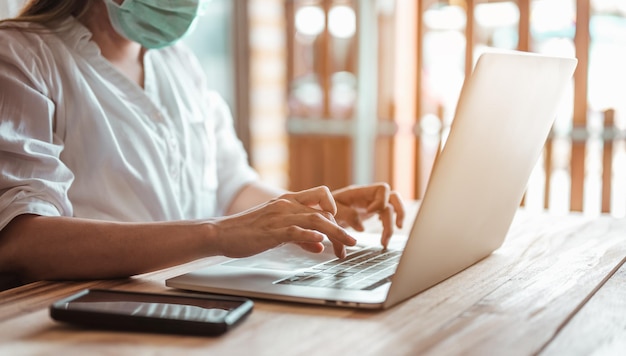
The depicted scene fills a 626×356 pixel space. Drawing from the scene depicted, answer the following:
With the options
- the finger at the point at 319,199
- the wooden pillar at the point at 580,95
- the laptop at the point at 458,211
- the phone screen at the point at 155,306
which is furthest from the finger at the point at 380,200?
the wooden pillar at the point at 580,95

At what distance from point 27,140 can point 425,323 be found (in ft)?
2.29

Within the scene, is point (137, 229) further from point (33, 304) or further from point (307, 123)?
point (307, 123)

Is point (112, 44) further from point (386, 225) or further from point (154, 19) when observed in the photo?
→ point (386, 225)

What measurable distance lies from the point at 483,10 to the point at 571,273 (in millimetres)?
2916

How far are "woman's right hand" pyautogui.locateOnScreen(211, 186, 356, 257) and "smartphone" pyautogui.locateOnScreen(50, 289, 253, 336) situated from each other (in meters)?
0.15

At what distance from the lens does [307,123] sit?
4.22 m

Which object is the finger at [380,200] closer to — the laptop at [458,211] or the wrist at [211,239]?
the laptop at [458,211]

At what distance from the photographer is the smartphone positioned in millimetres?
724

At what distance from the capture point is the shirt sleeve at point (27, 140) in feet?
3.54

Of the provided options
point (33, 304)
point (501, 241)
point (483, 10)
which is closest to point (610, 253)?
point (501, 241)

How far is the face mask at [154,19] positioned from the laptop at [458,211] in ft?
1.80

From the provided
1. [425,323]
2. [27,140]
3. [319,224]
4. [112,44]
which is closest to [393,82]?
[112,44]

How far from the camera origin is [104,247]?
101cm

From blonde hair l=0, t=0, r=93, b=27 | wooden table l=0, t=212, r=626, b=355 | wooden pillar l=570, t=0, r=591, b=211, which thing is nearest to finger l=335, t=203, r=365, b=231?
wooden table l=0, t=212, r=626, b=355
